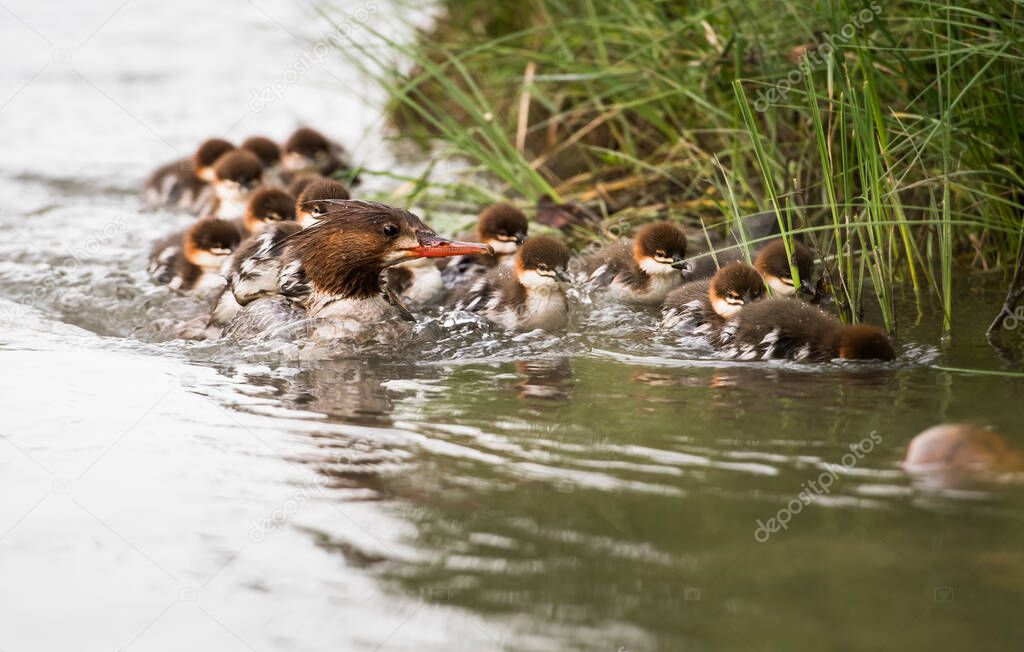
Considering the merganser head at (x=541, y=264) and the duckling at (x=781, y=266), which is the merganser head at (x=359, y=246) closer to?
the merganser head at (x=541, y=264)

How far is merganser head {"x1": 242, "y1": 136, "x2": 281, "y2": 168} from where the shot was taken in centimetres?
747

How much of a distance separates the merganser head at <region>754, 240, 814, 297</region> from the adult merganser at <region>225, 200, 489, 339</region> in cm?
113

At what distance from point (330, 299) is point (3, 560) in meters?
2.09

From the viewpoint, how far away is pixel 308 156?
7461 mm

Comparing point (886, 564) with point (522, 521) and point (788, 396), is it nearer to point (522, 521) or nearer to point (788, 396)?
point (522, 521)

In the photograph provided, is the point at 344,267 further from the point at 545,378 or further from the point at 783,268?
the point at 783,268

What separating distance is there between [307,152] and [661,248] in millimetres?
3006

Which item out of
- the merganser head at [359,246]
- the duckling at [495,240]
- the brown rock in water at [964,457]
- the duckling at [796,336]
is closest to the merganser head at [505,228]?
the duckling at [495,240]

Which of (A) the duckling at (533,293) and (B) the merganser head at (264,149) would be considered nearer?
(A) the duckling at (533,293)

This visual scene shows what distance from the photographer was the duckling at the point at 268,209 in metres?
5.90

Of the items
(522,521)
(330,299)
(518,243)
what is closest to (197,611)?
(522,521)

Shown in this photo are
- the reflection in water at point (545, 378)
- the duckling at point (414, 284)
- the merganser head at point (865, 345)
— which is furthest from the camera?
the duckling at point (414, 284)

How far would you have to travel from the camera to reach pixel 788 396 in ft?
12.5

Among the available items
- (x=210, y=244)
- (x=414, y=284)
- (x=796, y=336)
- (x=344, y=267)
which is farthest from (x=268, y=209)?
(x=796, y=336)
